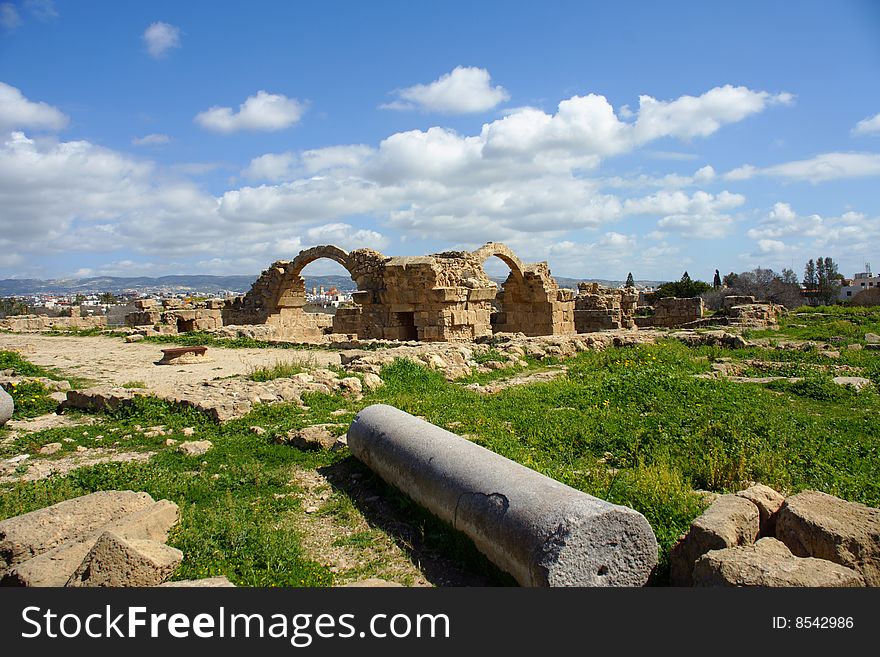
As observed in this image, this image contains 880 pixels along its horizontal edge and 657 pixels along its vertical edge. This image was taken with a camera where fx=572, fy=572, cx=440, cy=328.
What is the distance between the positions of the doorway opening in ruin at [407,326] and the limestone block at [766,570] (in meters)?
14.5

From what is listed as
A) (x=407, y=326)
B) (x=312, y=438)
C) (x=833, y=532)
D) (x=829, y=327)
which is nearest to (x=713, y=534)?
(x=833, y=532)

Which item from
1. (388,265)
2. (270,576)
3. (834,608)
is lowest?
(270,576)

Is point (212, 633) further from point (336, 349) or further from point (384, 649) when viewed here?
point (336, 349)

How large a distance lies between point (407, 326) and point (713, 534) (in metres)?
14.8

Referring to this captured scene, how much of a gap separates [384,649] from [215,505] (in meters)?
2.46

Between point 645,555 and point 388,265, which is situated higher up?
point 388,265

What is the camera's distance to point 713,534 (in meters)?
3.21

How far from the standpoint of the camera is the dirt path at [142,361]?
11.1 meters

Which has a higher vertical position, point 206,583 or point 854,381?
point 854,381

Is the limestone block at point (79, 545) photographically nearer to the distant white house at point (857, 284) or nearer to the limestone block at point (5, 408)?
the limestone block at point (5, 408)

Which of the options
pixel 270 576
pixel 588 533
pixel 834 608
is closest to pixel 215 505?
pixel 270 576

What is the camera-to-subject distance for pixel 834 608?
8.87ft

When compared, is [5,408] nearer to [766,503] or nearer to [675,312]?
[766,503]

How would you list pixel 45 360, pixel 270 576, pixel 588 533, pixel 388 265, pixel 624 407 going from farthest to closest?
pixel 388 265
pixel 45 360
pixel 624 407
pixel 270 576
pixel 588 533
